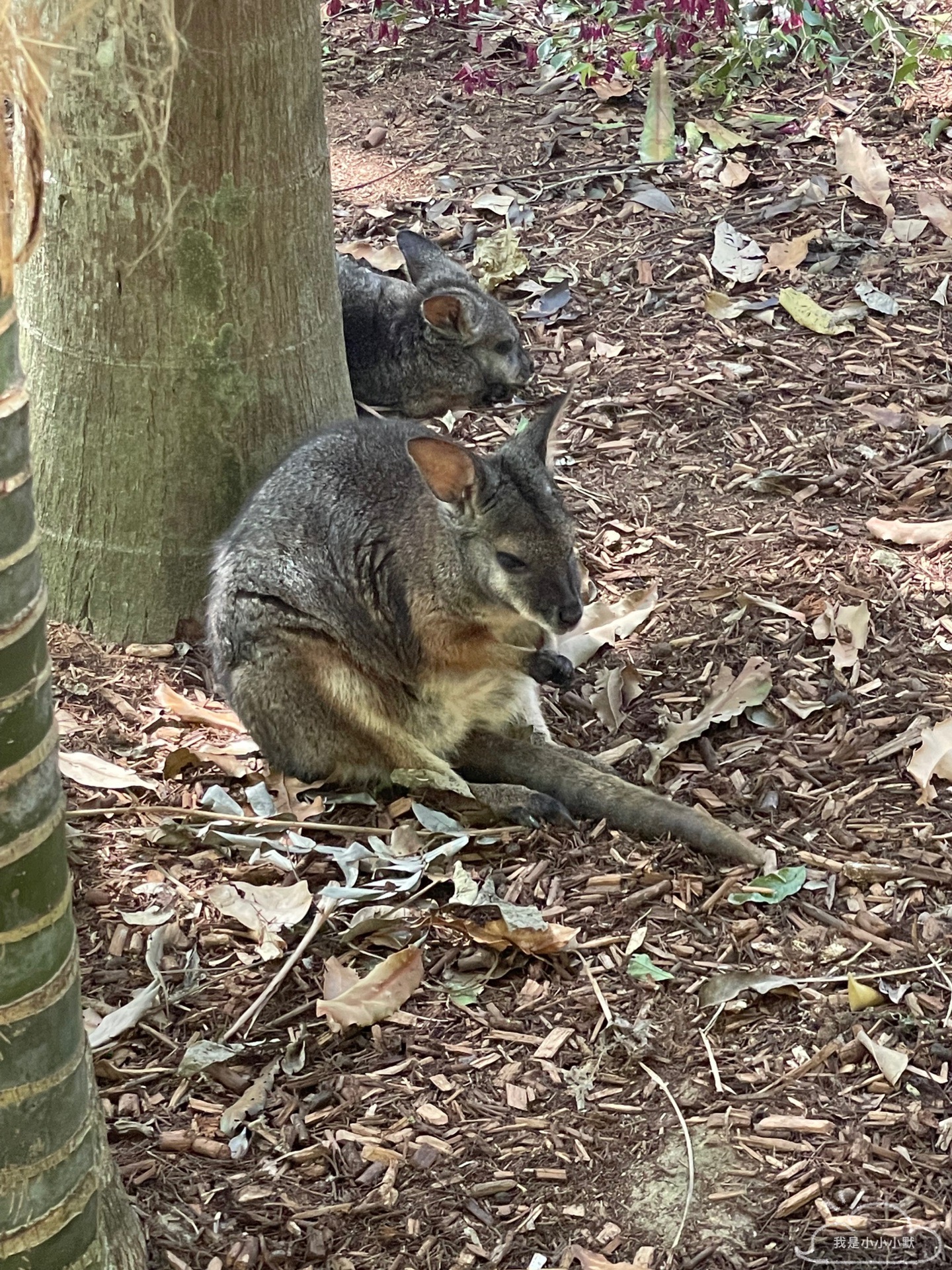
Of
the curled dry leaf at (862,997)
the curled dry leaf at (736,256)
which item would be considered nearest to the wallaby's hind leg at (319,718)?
the curled dry leaf at (862,997)

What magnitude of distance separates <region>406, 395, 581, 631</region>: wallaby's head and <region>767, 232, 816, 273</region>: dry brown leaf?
8.07ft

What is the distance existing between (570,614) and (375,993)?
4.31 feet

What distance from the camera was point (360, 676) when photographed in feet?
14.2

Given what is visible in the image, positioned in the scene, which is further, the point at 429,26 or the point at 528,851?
the point at 429,26

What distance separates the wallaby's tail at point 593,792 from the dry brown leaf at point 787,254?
9.57ft

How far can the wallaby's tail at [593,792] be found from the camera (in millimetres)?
3684

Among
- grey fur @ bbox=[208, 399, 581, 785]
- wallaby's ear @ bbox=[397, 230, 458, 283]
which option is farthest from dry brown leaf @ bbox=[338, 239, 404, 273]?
grey fur @ bbox=[208, 399, 581, 785]

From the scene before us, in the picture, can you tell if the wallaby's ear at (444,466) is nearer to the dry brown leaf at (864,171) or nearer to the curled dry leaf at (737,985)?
the curled dry leaf at (737,985)

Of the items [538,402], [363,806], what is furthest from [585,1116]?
[538,402]

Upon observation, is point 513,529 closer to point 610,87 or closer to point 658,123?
point 658,123

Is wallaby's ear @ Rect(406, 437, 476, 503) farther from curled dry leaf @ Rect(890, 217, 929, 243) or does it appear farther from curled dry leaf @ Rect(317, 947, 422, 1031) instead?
curled dry leaf @ Rect(890, 217, 929, 243)

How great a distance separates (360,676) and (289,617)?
270 mm

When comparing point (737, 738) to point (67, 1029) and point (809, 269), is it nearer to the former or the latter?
point (67, 1029)

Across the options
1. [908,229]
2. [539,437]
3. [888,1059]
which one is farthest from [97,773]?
[908,229]
